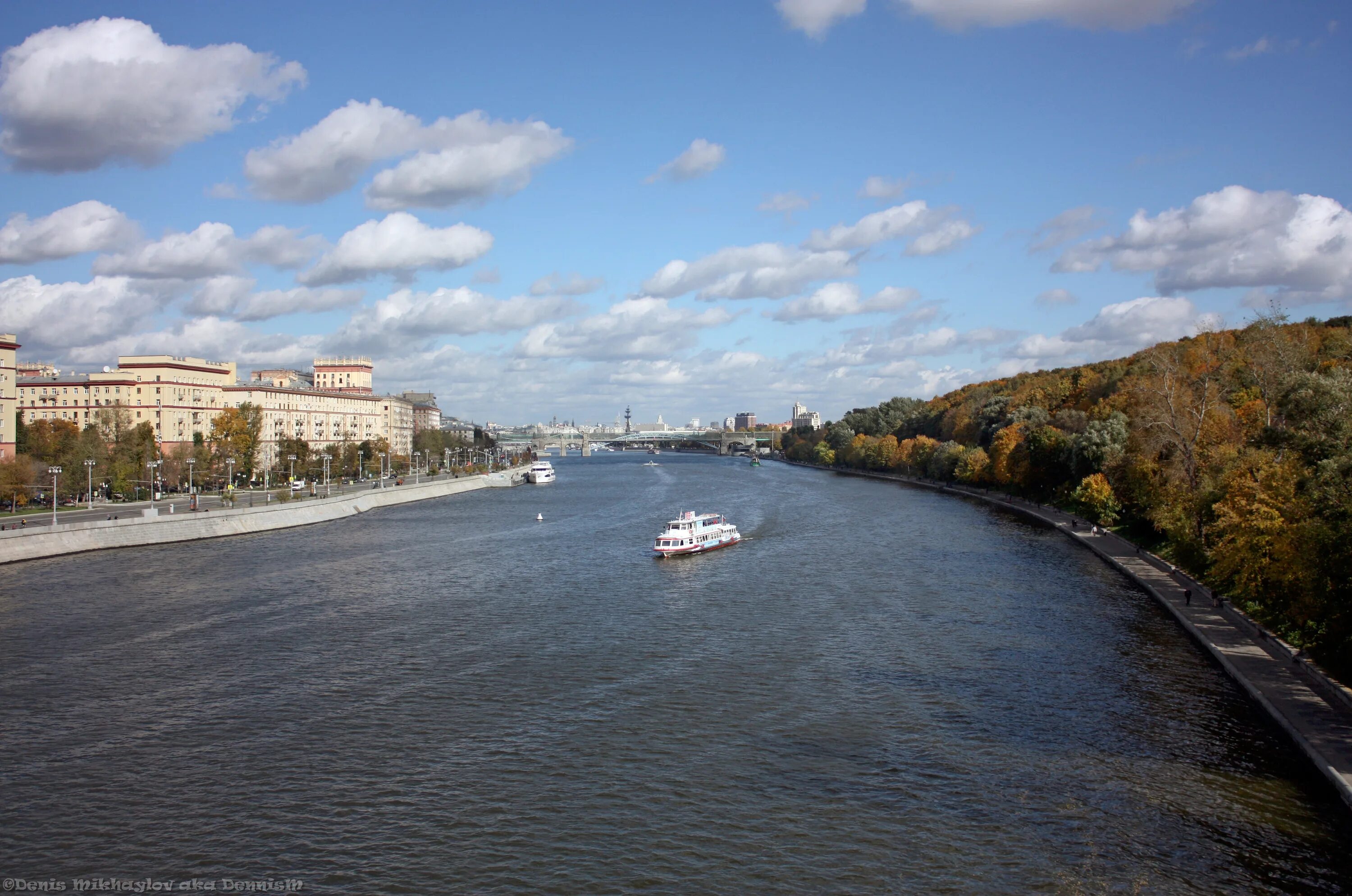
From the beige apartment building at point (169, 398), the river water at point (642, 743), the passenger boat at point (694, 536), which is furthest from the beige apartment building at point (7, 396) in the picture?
the passenger boat at point (694, 536)

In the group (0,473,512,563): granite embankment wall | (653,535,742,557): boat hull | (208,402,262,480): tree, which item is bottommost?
(653,535,742,557): boat hull

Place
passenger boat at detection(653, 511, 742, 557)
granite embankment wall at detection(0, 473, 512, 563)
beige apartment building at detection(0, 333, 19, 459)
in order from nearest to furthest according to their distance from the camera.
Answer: granite embankment wall at detection(0, 473, 512, 563) → passenger boat at detection(653, 511, 742, 557) → beige apartment building at detection(0, 333, 19, 459)

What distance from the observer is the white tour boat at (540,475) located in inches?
4370

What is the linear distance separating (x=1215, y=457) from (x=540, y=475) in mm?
83369

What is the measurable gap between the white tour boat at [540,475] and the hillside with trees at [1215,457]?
42351 mm

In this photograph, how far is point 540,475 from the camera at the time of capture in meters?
111

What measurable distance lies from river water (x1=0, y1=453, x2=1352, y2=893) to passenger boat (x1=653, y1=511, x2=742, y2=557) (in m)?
8.22

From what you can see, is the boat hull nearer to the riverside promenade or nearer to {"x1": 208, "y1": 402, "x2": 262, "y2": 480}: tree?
the riverside promenade

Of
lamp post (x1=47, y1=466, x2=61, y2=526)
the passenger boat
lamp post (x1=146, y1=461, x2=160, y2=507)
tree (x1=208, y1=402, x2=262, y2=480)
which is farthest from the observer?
tree (x1=208, y1=402, x2=262, y2=480)

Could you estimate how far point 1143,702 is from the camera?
826 inches

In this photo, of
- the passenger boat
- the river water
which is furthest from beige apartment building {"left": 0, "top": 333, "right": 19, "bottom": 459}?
the passenger boat

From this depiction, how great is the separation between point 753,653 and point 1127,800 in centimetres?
1090

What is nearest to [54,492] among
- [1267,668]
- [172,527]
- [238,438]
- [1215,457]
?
[172,527]

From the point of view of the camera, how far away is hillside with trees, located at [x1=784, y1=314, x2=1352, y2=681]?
825 inches
